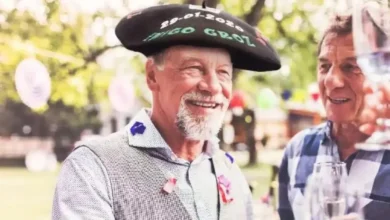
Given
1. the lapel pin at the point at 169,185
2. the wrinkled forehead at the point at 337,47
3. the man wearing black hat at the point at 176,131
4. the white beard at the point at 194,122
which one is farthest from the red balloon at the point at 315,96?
the lapel pin at the point at 169,185

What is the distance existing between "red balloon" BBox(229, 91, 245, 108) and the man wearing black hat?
0.33m

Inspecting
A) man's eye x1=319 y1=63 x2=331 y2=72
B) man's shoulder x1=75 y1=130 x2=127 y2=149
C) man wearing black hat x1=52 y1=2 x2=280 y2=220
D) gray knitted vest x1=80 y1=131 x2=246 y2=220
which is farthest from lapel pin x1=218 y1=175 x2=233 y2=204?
man's eye x1=319 y1=63 x2=331 y2=72

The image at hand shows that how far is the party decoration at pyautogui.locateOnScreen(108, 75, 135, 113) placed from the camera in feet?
4.67

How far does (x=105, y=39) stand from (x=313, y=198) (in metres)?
0.67

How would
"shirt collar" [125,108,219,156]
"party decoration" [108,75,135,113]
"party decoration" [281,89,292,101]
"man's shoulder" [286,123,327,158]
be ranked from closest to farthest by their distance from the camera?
"shirt collar" [125,108,219,156], "man's shoulder" [286,123,327,158], "party decoration" [108,75,135,113], "party decoration" [281,89,292,101]

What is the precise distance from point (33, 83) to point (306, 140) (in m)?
0.63

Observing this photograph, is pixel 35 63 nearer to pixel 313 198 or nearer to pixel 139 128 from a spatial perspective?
pixel 139 128

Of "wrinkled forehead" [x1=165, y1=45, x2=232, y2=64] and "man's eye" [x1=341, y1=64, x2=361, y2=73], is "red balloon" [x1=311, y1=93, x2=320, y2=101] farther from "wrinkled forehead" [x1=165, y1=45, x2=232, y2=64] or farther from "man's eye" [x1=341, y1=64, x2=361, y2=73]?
"wrinkled forehead" [x1=165, y1=45, x2=232, y2=64]

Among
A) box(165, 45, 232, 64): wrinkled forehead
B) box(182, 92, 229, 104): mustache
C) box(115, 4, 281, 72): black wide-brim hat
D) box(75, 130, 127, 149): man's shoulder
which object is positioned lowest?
box(75, 130, 127, 149): man's shoulder

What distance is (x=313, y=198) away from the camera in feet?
3.31

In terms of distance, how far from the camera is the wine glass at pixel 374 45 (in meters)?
1.03

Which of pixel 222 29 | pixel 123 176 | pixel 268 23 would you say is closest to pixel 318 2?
pixel 268 23

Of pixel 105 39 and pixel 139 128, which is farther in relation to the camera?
pixel 105 39

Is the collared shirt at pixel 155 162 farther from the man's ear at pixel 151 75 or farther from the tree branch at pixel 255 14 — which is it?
the tree branch at pixel 255 14
